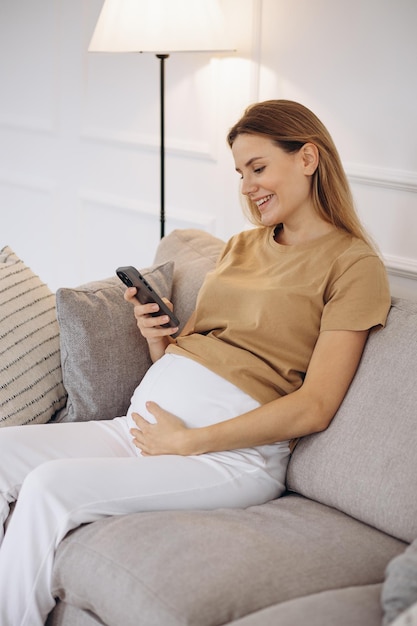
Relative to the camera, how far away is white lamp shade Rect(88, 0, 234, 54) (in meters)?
2.55

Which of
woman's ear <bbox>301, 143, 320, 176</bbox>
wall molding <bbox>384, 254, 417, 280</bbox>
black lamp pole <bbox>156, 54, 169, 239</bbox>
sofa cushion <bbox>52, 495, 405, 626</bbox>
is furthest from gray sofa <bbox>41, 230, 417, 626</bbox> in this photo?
black lamp pole <bbox>156, 54, 169, 239</bbox>

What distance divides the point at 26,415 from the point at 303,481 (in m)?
0.64

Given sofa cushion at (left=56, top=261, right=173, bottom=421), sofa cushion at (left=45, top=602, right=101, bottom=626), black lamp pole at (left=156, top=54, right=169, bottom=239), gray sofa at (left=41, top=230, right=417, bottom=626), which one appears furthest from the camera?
black lamp pole at (left=156, top=54, right=169, bottom=239)

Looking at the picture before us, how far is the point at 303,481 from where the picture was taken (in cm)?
181

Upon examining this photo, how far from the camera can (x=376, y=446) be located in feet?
5.57

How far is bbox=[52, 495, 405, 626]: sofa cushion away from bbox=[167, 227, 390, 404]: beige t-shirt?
0.30m

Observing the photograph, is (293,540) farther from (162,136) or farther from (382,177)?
(162,136)

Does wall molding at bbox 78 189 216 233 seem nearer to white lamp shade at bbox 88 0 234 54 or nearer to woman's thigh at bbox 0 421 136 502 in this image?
white lamp shade at bbox 88 0 234 54

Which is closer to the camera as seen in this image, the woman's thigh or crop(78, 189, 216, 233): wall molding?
the woman's thigh

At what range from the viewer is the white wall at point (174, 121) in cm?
241

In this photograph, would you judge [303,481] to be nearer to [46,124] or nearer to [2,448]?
[2,448]

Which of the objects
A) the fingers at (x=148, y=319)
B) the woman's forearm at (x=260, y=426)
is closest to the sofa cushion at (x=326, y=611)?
the woman's forearm at (x=260, y=426)

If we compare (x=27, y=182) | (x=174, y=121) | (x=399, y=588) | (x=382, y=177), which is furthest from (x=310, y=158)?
(x=27, y=182)

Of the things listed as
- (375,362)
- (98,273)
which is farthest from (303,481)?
(98,273)
